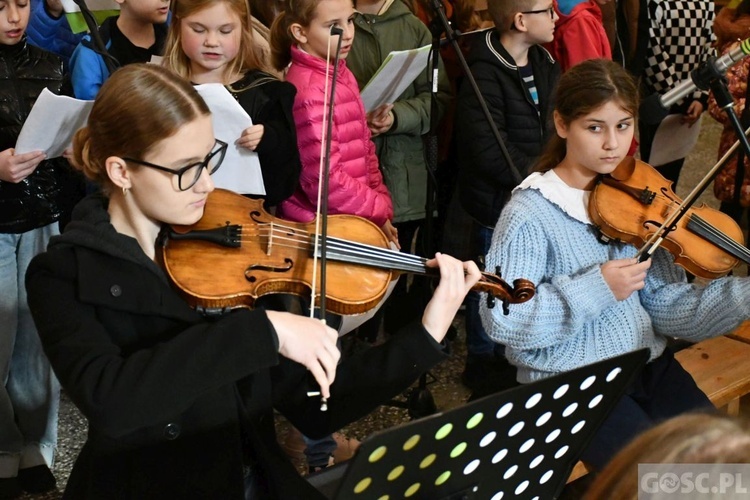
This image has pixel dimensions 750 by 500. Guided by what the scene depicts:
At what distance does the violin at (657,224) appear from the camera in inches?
78.8

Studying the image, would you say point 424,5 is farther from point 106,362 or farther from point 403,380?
point 106,362

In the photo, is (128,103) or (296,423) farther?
(296,423)

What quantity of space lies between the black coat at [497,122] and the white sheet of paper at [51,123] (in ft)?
4.29

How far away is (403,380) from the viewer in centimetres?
149

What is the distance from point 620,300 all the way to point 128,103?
3.68 ft

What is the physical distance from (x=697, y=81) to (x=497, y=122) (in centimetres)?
112

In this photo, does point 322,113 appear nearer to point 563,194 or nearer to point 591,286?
point 563,194

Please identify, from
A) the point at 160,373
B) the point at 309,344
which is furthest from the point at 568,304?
the point at 160,373

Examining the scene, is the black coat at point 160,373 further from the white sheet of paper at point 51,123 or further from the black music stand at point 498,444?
the white sheet of paper at point 51,123

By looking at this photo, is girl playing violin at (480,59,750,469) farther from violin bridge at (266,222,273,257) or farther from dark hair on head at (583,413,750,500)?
dark hair on head at (583,413,750,500)

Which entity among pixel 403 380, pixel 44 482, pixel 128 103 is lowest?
pixel 44 482

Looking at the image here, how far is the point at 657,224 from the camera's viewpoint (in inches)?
79.8

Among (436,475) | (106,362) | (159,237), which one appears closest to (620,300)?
(436,475)

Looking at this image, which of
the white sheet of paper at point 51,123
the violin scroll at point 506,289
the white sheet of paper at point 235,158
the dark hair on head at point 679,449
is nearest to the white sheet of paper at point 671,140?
the white sheet of paper at point 235,158
